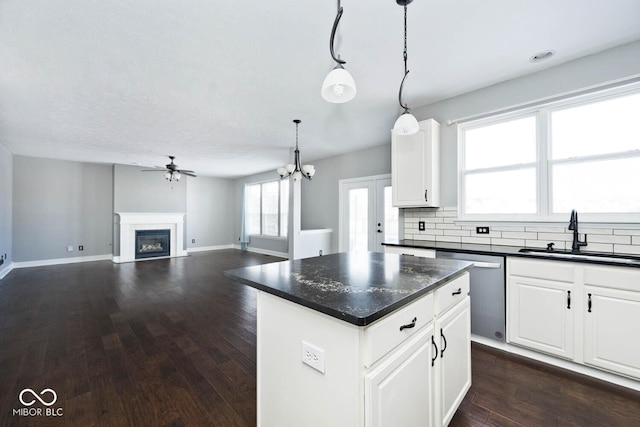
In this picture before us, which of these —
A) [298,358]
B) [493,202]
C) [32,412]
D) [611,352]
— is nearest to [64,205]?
[32,412]

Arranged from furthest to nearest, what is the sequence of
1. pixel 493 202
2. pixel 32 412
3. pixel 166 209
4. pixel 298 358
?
pixel 166 209 → pixel 493 202 → pixel 32 412 → pixel 298 358

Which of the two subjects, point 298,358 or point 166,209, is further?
point 166,209

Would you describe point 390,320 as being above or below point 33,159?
below

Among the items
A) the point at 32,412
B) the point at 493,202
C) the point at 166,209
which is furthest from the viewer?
the point at 166,209

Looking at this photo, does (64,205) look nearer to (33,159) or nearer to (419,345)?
(33,159)

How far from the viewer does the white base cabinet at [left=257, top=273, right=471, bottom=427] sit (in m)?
0.95

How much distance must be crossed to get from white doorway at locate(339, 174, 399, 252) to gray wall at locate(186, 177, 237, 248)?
17.7ft

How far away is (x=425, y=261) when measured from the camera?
191cm

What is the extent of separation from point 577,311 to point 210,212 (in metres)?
9.49

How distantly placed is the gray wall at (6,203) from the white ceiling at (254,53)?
166cm

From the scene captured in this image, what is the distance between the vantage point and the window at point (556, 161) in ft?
7.70

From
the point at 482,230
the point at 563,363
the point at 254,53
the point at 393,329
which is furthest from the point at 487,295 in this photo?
the point at 254,53

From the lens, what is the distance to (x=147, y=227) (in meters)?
7.56

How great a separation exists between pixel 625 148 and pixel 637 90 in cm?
49
